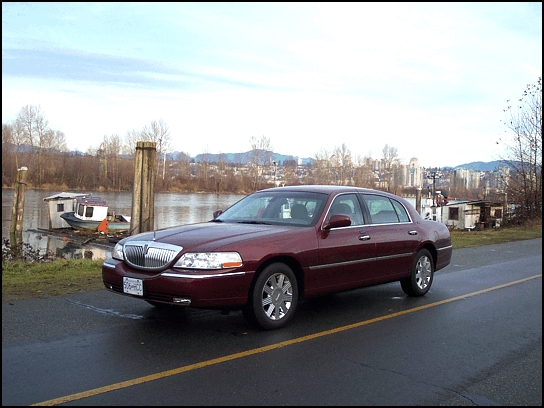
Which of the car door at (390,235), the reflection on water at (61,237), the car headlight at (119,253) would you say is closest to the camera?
the car headlight at (119,253)

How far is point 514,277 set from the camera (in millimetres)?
10617

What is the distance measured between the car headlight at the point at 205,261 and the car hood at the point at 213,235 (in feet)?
0.20

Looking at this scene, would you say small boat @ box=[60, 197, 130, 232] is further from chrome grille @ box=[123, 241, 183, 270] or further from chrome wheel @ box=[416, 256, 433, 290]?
chrome grille @ box=[123, 241, 183, 270]

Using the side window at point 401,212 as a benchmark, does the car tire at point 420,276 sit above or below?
below

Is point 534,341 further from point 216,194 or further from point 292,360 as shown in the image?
point 216,194

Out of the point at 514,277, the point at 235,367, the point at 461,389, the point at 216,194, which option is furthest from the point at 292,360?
the point at 216,194

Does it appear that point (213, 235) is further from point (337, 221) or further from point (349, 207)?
point (349, 207)

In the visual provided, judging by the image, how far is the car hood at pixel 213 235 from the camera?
5.93m

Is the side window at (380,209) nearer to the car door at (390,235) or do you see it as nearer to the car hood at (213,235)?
the car door at (390,235)

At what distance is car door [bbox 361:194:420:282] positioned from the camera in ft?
25.2

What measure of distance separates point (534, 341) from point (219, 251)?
3.56 metres

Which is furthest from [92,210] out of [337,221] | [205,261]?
[205,261]

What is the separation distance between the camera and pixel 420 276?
8484mm

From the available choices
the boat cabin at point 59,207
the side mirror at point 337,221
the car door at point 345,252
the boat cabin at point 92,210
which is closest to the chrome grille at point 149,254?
the car door at point 345,252
